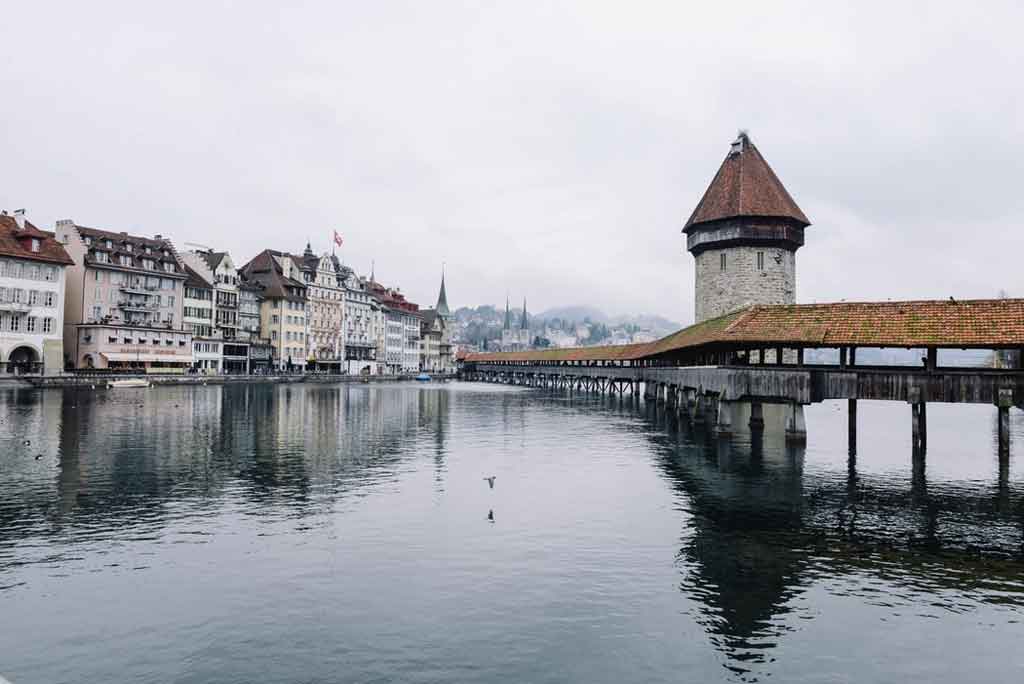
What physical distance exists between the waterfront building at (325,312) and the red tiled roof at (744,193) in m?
71.5

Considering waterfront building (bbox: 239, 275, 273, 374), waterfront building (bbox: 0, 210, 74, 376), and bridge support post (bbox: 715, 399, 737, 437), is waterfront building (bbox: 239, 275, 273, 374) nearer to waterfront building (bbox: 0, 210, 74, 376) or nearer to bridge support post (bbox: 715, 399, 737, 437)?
waterfront building (bbox: 0, 210, 74, 376)

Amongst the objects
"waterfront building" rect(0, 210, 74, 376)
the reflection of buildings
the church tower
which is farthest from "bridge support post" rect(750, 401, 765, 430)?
"waterfront building" rect(0, 210, 74, 376)

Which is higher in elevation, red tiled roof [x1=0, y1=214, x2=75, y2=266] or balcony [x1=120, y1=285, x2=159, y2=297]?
red tiled roof [x1=0, y1=214, x2=75, y2=266]

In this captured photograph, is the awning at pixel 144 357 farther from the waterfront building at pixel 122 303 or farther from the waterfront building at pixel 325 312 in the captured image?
the waterfront building at pixel 325 312

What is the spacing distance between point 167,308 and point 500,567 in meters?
87.0

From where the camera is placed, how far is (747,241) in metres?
58.2

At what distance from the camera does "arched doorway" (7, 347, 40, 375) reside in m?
69.8

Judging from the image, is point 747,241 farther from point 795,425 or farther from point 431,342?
point 431,342

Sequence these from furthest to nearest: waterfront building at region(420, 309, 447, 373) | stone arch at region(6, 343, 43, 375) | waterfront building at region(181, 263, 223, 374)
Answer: waterfront building at region(420, 309, 447, 373), waterfront building at region(181, 263, 223, 374), stone arch at region(6, 343, 43, 375)

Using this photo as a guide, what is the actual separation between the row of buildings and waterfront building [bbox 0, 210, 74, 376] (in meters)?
0.10

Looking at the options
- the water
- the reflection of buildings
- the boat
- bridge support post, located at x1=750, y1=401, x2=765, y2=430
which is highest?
the boat

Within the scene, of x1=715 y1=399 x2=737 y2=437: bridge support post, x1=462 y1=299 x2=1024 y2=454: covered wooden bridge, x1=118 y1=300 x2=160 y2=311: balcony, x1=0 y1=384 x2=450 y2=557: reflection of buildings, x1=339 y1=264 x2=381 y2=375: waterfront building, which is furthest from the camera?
x1=339 y1=264 x2=381 y2=375: waterfront building

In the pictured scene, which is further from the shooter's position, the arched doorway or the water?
the arched doorway

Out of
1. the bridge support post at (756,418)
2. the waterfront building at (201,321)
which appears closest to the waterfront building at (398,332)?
the waterfront building at (201,321)
